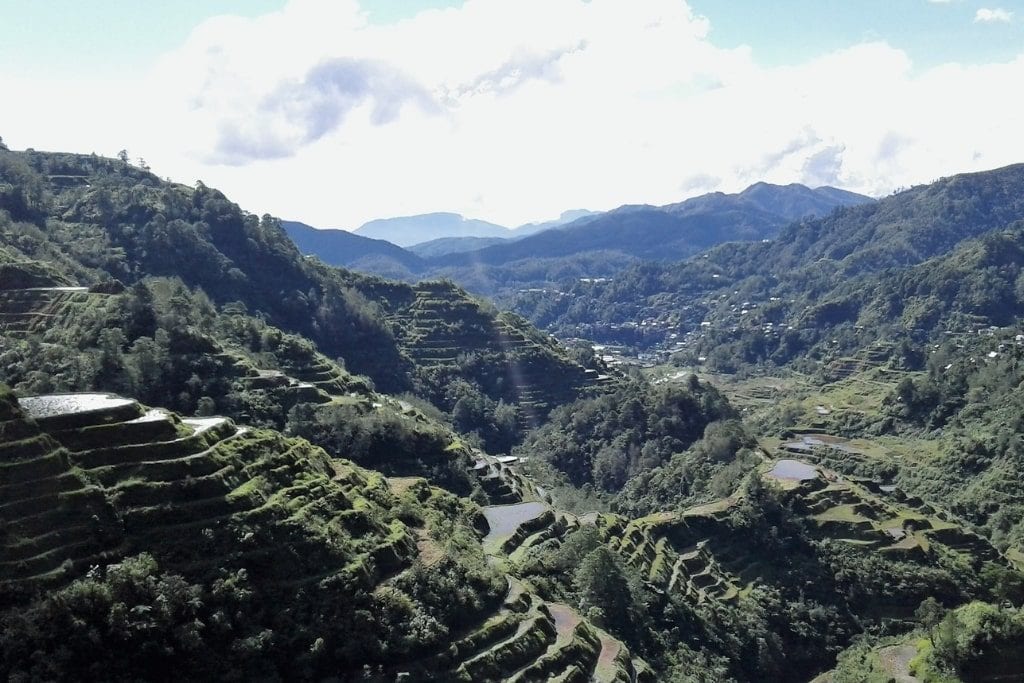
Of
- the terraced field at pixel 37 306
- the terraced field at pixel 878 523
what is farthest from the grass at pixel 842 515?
the terraced field at pixel 37 306

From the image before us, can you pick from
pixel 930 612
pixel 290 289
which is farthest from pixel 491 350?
pixel 930 612

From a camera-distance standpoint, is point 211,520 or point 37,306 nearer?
point 211,520

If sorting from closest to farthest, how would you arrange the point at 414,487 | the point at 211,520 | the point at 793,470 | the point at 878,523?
the point at 211,520
the point at 414,487
the point at 878,523
the point at 793,470

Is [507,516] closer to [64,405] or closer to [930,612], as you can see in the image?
[930,612]

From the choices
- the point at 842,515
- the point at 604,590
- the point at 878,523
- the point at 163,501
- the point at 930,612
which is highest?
the point at 163,501

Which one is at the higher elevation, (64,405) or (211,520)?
(64,405)

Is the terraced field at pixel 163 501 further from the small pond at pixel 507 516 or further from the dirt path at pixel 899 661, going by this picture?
the dirt path at pixel 899 661

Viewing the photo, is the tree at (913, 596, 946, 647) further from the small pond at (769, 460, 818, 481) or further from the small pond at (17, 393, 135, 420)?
the small pond at (17, 393, 135, 420)

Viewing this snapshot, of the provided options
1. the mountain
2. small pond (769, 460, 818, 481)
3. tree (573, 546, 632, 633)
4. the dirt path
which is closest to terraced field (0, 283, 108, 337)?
the mountain
